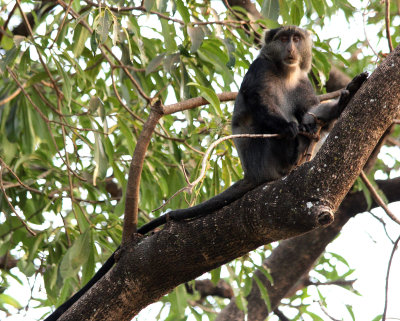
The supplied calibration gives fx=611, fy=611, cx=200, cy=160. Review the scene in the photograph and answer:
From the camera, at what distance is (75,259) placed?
351 cm

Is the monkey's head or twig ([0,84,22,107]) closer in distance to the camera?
twig ([0,84,22,107])

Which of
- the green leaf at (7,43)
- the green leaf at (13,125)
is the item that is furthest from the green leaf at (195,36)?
the green leaf at (7,43)

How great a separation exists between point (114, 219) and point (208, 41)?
4.37ft

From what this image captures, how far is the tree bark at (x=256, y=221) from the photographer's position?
2.50 meters

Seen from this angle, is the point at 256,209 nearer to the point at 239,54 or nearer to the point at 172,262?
the point at 172,262

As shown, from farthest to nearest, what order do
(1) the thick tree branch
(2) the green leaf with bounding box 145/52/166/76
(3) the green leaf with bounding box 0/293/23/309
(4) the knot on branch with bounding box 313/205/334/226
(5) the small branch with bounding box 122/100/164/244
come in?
(1) the thick tree branch, (3) the green leaf with bounding box 0/293/23/309, (2) the green leaf with bounding box 145/52/166/76, (5) the small branch with bounding box 122/100/164/244, (4) the knot on branch with bounding box 313/205/334/226

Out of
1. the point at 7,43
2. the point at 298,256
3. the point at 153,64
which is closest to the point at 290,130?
the point at 153,64

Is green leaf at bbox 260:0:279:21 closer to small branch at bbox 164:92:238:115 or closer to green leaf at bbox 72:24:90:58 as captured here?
small branch at bbox 164:92:238:115

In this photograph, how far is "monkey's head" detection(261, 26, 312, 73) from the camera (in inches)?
175

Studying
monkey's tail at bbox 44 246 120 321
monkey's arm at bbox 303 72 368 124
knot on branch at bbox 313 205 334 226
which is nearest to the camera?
knot on branch at bbox 313 205 334 226

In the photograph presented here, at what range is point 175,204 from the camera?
4.33 meters

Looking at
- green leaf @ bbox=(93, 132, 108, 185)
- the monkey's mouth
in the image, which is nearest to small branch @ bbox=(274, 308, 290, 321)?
the monkey's mouth

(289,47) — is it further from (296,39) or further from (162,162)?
(162,162)

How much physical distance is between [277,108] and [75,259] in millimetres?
1666
